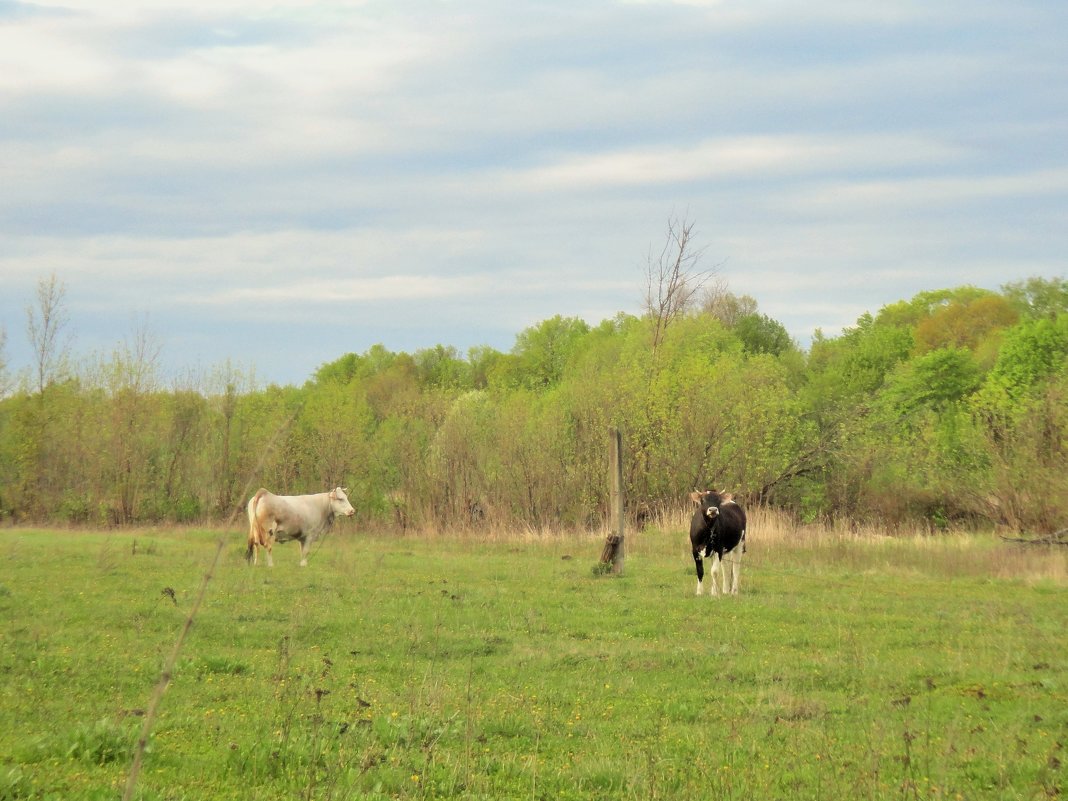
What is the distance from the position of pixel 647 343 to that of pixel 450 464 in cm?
1651

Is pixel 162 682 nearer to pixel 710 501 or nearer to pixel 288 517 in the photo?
pixel 710 501

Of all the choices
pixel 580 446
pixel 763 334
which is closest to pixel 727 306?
pixel 763 334

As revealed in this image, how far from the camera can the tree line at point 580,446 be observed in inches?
1465

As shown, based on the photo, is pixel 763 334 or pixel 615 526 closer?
pixel 615 526

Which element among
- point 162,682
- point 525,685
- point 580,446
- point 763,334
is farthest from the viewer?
point 763,334

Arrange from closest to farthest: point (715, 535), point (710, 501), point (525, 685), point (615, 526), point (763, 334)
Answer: point (525, 685) → point (715, 535) → point (710, 501) → point (615, 526) → point (763, 334)

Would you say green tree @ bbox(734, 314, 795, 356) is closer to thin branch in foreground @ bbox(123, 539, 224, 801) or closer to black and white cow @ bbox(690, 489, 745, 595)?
black and white cow @ bbox(690, 489, 745, 595)

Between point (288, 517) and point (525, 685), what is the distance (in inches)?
565

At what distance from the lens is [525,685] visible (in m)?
10.4

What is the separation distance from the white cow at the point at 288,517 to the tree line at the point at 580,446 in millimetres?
6964

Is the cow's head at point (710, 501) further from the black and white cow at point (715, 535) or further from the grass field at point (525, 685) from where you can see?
the grass field at point (525, 685)

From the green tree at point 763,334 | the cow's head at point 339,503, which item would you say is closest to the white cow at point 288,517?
the cow's head at point 339,503

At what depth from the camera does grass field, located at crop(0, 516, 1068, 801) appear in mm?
6859

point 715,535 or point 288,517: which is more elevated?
point 288,517
